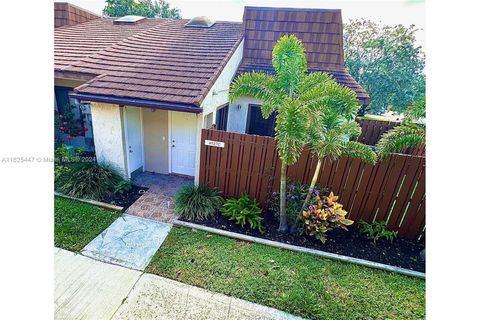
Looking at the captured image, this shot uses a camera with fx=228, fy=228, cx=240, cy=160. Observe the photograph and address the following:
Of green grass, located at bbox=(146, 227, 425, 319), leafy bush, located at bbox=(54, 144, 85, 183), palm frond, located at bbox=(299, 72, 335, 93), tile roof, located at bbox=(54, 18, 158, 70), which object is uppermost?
tile roof, located at bbox=(54, 18, 158, 70)

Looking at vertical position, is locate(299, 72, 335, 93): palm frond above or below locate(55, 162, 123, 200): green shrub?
above

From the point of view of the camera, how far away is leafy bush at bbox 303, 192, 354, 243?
15.5ft

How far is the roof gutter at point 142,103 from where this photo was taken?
17.5 ft

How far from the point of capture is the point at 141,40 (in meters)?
8.69

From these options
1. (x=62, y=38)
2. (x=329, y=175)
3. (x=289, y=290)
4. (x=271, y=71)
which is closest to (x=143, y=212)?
(x=289, y=290)

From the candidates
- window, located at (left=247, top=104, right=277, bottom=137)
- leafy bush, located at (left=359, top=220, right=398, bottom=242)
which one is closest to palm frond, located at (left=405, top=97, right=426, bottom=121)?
leafy bush, located at (left=359, top=220, right=398, bottom=242)

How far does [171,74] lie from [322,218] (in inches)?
213

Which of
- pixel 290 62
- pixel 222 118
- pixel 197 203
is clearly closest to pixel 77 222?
pixel 197 203

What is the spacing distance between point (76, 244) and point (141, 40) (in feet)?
24.8

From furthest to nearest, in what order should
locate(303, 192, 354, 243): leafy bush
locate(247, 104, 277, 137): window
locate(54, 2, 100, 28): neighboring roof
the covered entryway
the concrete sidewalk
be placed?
locate(54, 2, 100, 28): neighboring roof
locate(247, 104, 277, 137): window
the covered entryway
locate(303, 192, 354, 243): leafy bush
the concrete sidewalk

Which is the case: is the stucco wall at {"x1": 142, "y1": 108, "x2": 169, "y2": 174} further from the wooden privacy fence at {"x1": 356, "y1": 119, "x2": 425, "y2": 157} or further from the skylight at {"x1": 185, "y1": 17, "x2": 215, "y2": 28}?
the wooden privacy fence at {"x1": 356, "y1": 119, "x2": 425, "y2": 157}

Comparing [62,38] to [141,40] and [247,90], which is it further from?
[247,90]

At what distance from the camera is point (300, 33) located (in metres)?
9.50

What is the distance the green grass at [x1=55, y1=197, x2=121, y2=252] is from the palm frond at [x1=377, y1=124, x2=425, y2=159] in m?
5.99
